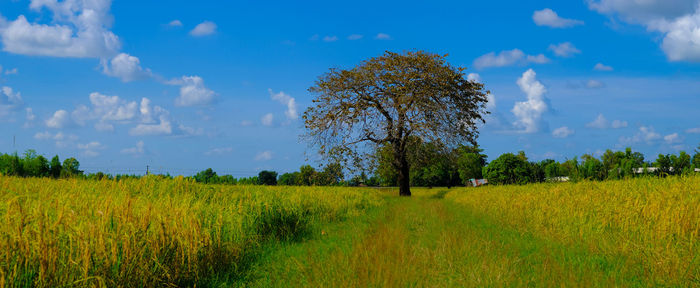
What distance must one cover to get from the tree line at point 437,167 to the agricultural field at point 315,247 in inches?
223

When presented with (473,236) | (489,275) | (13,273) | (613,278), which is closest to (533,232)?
(473,236)

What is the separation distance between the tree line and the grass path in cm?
740

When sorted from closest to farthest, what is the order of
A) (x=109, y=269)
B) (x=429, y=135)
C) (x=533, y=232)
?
(x=109, y=269)
(x=533, y=232)
(x=429, y=135)

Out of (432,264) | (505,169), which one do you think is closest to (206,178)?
(432,264)

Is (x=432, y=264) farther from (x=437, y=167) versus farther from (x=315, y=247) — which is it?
(x=437, y=167)

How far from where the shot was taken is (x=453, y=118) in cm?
3086

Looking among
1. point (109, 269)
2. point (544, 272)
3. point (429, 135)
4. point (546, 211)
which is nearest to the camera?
point (109, 269)

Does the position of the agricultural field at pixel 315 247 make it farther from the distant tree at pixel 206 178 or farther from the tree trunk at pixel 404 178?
the tree trunk at pixel 404 178

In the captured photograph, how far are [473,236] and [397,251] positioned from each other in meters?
2.74

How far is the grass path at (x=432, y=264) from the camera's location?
523 cm

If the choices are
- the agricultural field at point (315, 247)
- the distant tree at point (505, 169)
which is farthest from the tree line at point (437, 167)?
the agricultural field at point (315, 247)

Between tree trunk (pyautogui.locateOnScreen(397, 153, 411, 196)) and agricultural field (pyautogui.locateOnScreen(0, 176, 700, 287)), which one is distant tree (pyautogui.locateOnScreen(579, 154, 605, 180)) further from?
tree trunk (pyautogui.locateOnScreen(397, 153, 411, 196))

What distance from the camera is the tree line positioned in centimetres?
1803

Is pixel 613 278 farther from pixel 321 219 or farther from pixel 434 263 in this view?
pixel 321 219
